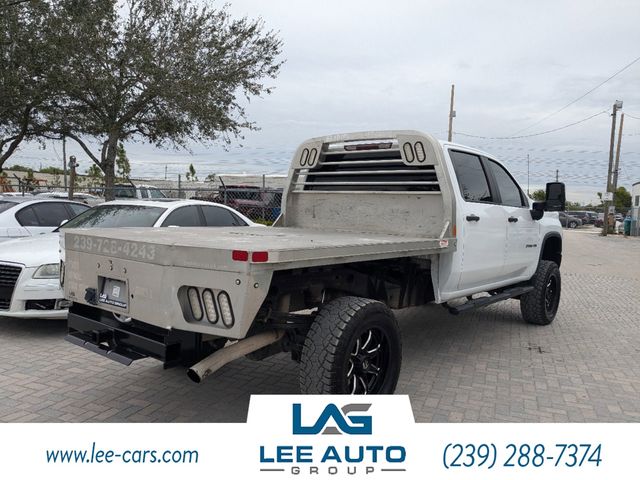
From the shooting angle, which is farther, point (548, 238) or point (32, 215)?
point (32, 215)

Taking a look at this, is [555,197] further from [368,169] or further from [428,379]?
[428,379]

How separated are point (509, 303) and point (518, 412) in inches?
184

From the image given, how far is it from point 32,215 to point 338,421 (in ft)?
25.8

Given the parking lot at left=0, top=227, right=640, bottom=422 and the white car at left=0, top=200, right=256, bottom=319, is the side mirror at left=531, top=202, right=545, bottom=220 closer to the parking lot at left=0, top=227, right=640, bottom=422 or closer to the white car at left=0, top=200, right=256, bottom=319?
the parking lot at left=0, top=227, right=640, bottom=422

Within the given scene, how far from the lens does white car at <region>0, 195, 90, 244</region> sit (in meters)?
8.40

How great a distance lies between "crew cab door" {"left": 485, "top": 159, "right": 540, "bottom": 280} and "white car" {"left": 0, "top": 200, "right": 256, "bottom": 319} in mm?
3409

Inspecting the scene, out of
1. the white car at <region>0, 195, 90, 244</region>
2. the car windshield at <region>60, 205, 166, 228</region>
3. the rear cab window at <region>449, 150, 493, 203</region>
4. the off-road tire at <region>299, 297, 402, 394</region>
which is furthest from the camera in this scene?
the white car at <region>0, 195, 90, 244</region>

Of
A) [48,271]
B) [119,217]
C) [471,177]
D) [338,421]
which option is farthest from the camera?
[119,217]

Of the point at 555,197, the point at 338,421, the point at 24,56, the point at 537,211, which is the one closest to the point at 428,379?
the point at 338,421

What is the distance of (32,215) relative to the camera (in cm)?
871

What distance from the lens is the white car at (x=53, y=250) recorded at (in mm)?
5672

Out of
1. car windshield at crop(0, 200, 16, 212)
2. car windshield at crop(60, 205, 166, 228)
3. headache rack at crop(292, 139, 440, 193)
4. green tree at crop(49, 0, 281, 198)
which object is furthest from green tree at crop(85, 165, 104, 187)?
headache rack at crop(292, 139, 440, 193)

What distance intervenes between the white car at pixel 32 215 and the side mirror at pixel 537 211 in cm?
682

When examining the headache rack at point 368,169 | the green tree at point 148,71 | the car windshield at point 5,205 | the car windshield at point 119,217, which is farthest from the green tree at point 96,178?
the headache rack at point 368,169
